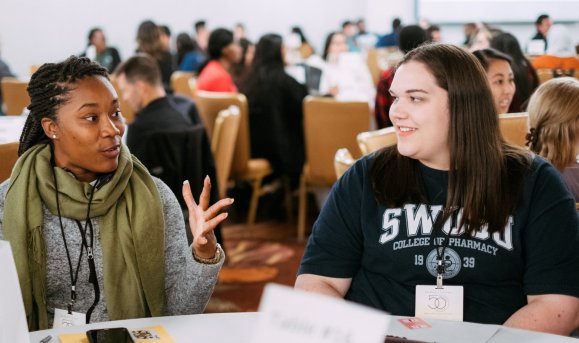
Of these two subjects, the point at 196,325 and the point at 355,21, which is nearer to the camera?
the point at 196,325

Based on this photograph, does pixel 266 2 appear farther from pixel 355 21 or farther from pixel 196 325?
pixel 196 325

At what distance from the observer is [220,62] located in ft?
19.8

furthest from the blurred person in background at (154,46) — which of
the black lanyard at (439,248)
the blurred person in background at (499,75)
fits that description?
the black lanyard at (439,248)

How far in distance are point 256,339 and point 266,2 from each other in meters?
13.2

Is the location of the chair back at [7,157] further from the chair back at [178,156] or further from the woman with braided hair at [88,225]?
the chair back at [178,156]

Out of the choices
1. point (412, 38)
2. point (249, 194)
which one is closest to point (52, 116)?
point (412, 38)

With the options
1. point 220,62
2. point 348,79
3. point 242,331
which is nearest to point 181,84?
point 220,62

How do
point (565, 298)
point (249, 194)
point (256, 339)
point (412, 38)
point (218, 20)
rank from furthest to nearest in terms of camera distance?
1. point (218, 20)
2. point (249, 194)
3. point (412, 38)
4. point (565, 298)
5. point (256, 339)

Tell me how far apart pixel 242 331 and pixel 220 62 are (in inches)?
187

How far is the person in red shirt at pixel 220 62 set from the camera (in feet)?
19.3

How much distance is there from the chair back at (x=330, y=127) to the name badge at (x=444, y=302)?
2.75m

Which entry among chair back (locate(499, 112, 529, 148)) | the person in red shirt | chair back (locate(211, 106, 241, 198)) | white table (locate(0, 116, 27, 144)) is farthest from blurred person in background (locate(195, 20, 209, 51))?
chair back (locate(499, 112, 529, 148))

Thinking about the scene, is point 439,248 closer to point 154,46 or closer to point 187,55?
point 154,46

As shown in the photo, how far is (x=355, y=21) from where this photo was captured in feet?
47.8
